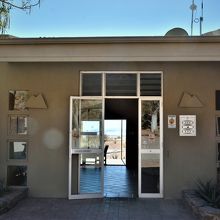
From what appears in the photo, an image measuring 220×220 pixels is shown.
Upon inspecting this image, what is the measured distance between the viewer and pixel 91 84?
361 inches

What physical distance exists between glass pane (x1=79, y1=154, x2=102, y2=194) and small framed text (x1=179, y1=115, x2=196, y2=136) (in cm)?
190

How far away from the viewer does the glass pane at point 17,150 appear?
9.16 m

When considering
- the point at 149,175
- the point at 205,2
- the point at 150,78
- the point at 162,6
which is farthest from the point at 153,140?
the point at 205,2

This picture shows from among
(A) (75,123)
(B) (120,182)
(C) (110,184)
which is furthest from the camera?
(B) (120,182)

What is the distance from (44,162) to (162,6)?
492 cm

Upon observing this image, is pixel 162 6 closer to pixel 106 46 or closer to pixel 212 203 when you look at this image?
pixel 106 46

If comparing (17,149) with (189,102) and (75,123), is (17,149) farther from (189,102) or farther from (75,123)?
(189,102)

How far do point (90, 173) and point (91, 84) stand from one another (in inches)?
77.6

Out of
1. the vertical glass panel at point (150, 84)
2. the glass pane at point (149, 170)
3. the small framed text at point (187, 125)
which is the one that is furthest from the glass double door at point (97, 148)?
the small framed text at point (187, 125)

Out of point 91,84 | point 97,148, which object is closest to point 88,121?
point 97,148

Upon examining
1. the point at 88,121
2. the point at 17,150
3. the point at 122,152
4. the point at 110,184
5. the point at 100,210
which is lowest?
the point at 100,210

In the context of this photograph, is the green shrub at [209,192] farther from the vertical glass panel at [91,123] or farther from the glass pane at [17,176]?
the glass pane at [17,176]

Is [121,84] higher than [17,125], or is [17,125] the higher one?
[121,84]

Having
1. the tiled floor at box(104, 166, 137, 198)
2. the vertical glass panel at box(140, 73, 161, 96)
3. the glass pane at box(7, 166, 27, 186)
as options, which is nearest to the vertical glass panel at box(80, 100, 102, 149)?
the vertical glass panel at box(140, 73, 161, 96)
